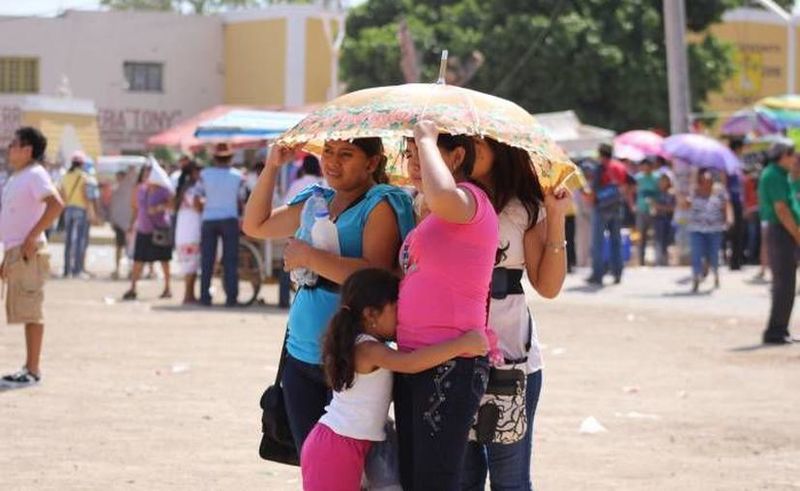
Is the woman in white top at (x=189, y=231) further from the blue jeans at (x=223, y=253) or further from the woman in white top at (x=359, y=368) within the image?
the woman in white top at (x=359, y=368)

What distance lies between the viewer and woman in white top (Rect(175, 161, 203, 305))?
1922 cm

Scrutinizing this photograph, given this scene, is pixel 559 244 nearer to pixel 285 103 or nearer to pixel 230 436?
pixel 230 436

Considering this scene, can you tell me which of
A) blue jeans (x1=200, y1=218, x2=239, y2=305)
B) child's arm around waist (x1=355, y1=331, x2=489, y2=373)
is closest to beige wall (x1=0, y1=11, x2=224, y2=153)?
blue jeans (x1=200, y1=218, x2=239, y2=305)

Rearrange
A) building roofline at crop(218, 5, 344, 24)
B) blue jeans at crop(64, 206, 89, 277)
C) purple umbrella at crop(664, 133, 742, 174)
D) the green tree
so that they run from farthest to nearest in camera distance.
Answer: building roofline at crop(218, 5, 344, 24) < the green tree < purple umbrella at crop(664, 133, 742, 174) < blue jeans at crop(64, 206, 89, 277)

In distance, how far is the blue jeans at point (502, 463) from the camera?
5.77m

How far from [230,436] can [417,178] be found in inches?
175

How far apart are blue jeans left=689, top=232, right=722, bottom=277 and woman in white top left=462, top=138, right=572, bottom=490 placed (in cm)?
1565

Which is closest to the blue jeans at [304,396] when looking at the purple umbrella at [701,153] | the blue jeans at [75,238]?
the blue jeans at [75,238]

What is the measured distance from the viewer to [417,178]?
5551 mm

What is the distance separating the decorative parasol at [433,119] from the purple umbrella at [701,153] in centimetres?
1930

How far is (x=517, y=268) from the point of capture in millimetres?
5875

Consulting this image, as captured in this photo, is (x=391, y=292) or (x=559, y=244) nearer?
(x=391, y=292)

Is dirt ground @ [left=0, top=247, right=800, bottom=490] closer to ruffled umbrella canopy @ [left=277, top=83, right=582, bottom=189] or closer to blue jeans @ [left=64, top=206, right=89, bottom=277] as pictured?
ruffled umbrella canopy @ [left=277, top=83, right=582, bottom=189]

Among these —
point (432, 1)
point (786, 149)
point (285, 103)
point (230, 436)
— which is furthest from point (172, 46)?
point (230, 436)
